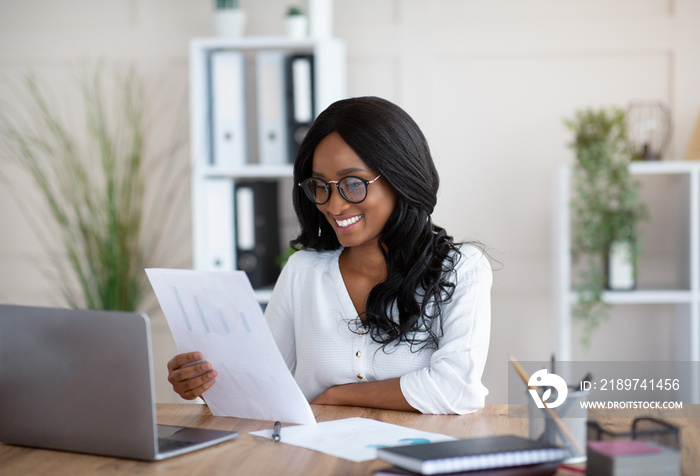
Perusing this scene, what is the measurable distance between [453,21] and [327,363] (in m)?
1.98

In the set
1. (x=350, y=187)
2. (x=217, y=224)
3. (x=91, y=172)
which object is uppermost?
(x=91, y=172)

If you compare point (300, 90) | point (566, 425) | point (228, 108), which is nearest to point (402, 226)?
point (566, 425)

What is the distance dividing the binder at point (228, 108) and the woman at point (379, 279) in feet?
3.99

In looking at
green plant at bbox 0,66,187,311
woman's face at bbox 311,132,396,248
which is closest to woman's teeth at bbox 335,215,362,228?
woman's face at bbox 311,132,396,248

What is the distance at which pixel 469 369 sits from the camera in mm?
1526

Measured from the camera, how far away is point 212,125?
117 inches

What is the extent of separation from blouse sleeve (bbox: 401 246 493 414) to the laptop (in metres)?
0.43

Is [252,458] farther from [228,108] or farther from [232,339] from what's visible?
[228,108]

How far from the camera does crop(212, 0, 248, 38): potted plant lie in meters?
2.98

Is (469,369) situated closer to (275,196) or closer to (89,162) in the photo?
(275,196)

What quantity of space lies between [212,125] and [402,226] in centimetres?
148

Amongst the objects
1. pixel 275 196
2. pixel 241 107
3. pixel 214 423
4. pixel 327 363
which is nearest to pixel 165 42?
pixel 241 107

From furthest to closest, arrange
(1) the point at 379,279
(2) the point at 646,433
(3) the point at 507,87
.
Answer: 1. (3) the point at 507,87
2. (1) the point at 379,279
3. (2) the point at 646,433

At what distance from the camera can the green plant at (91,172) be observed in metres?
3.19
